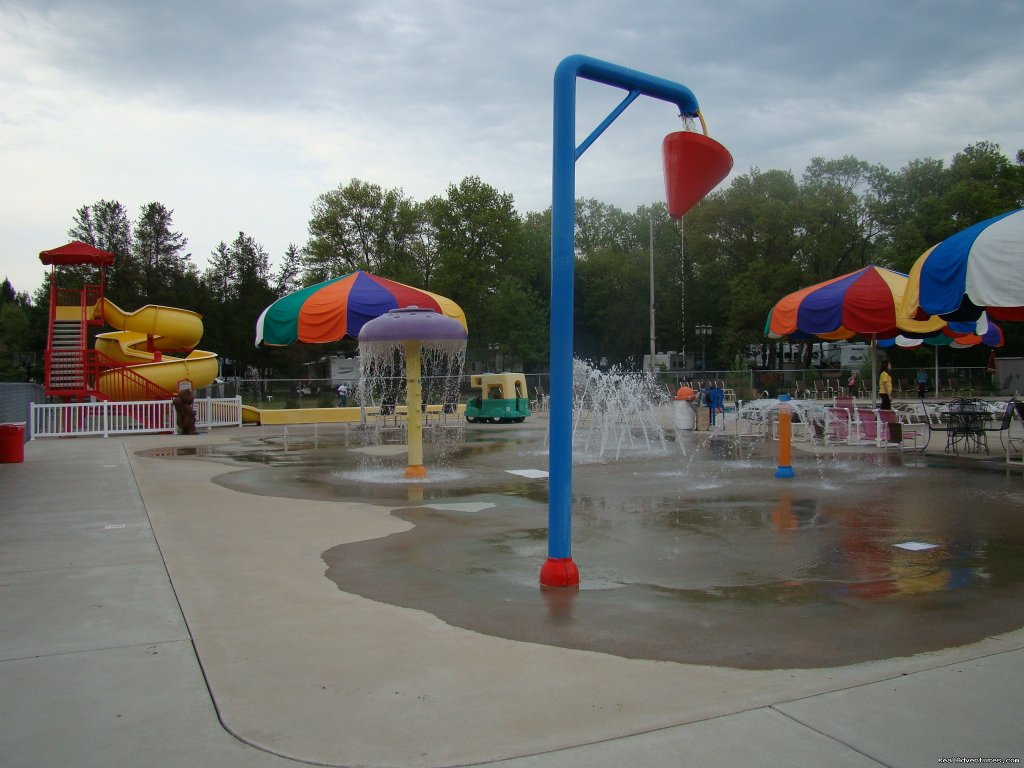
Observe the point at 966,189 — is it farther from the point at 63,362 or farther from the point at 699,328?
the point at 63,362

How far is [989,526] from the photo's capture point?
837 cm

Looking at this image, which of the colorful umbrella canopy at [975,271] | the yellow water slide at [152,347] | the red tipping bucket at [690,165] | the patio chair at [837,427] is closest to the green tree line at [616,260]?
the yellow water slide at [152,347]

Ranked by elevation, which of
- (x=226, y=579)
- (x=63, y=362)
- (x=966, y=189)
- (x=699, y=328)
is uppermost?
(x=966, y=189)

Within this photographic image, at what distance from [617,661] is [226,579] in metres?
3.46

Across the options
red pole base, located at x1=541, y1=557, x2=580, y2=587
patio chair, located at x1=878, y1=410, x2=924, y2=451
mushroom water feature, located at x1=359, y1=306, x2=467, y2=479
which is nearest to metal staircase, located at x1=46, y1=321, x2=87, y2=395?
mushroom water feature, located at x1=359, y1=306, x2=467, y2=479

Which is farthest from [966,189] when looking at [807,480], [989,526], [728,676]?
[728,676]

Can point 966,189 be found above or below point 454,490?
above

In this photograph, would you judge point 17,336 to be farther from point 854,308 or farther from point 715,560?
point 715,560

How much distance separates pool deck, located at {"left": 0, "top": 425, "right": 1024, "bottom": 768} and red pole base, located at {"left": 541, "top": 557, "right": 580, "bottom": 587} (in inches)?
44.1

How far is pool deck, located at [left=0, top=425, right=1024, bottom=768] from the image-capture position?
3354mm

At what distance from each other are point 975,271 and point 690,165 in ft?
22.3

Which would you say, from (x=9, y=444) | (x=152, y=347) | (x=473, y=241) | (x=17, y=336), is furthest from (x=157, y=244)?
(x=9, y=444)

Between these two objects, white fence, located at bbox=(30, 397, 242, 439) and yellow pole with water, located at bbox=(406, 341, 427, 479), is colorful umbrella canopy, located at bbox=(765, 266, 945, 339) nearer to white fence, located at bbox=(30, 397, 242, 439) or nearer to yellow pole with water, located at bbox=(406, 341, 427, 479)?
yellow pole with water, located at bbox=(406, 341, 427, 479)

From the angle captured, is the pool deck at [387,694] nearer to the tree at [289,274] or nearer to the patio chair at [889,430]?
the patio chair at [889,430]
